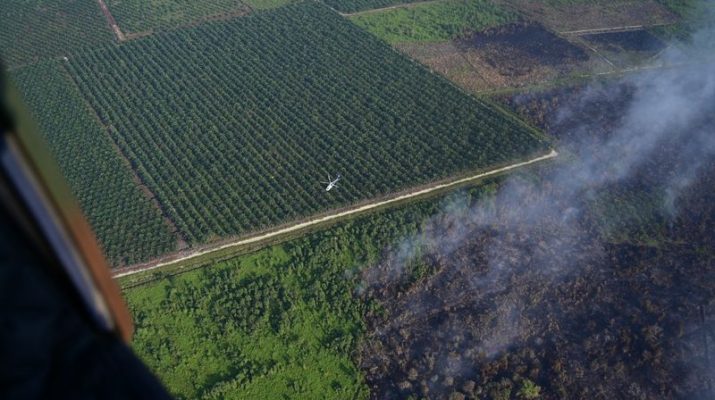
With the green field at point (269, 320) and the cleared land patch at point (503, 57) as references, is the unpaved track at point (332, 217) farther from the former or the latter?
the cleared land patch at point (503, 57)

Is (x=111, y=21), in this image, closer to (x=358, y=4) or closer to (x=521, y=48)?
(x=358, y=4)

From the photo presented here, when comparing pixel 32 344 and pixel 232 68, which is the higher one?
pixel 32 344

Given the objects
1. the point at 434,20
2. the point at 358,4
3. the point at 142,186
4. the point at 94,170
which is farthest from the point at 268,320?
the point at 358,4

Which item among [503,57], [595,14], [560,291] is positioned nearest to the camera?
[560,291]

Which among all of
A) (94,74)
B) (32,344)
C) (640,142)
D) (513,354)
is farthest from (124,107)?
(32,344)

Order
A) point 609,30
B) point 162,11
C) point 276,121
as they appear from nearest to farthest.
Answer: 1. point 276,121
2. point 609,30
3. point 162,11

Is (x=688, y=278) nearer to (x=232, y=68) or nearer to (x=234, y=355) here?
(x=234, y=355)

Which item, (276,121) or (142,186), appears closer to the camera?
(142,186)

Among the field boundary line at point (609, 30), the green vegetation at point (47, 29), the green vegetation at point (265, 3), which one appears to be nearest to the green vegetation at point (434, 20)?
the field boundary line at point (609, 30)
